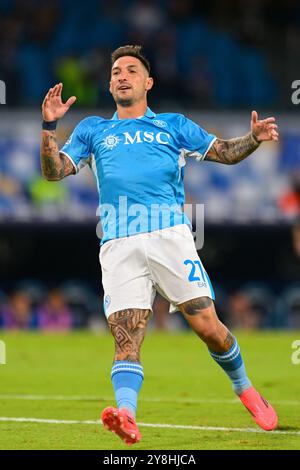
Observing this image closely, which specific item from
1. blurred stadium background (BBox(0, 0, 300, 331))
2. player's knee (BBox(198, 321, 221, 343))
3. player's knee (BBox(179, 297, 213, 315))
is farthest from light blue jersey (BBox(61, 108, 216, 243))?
blurred stadium background (BBox(0, 0, 300, 331))

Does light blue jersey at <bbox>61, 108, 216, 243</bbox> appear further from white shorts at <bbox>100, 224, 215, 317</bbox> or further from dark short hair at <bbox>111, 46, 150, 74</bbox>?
dark short hair at <bbox>111, 46, 150, 74</bbox>

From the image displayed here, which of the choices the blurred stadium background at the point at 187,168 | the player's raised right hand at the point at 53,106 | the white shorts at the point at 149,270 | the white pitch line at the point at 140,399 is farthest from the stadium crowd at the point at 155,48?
the white shorts at the point at 149,270

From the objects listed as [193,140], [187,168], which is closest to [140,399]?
[193,140]

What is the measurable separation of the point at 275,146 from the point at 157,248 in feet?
39.6

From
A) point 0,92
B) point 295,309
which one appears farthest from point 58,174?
point 295,309

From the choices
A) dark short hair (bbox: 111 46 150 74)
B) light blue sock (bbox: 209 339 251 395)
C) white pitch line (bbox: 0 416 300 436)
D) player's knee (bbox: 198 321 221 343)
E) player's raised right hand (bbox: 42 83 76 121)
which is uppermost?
dark short hair (bbox: 111 46 150 74)

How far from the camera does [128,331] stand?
7754 mm

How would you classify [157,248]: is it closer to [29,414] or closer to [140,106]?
[140,106]

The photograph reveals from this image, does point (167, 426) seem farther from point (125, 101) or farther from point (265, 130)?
point (125, 101)

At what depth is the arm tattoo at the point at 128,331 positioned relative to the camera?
25.3 ft

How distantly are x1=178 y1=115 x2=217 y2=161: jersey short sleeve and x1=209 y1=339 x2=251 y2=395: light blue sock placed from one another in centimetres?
140

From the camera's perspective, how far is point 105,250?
802 centimetres

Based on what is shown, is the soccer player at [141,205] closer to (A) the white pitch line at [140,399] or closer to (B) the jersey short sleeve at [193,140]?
(B) the jersey short sleeve at [193,140]

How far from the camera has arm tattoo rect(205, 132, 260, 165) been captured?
325 inches
